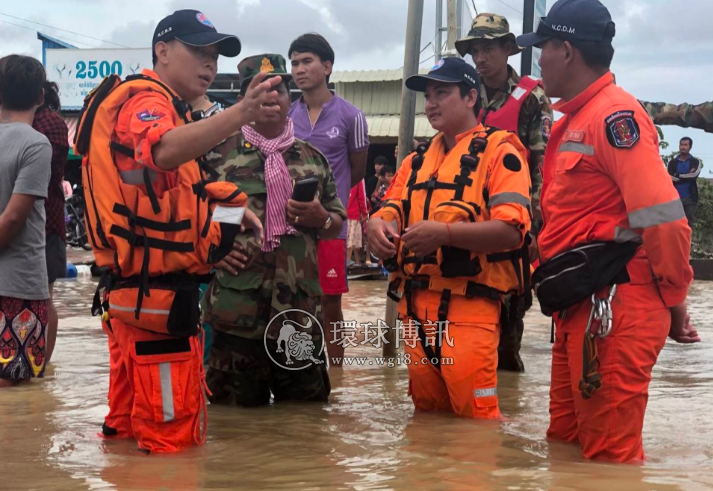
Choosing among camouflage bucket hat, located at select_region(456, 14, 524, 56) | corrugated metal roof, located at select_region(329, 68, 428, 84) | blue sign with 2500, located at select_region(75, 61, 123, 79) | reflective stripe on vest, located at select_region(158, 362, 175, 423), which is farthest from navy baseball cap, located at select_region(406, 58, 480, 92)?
blue sign with 2500, located at select_region(75, 61, 123, 79)

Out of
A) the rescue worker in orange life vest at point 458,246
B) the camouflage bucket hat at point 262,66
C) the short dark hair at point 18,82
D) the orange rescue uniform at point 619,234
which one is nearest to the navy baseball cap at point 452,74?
the rescue worker in orange life vest at point 458,246

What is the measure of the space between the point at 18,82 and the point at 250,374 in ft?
8.42

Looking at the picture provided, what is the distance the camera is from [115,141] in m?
4.14

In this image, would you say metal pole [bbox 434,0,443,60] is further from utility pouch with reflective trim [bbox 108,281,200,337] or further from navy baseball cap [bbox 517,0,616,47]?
utility pouch with reflective trim [bbox 108,281,200,337]

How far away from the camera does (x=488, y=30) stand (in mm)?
6910

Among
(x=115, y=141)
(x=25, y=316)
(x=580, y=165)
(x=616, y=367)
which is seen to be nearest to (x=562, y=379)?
(x=616, y=367)

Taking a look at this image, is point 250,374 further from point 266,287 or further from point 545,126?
point 545,126

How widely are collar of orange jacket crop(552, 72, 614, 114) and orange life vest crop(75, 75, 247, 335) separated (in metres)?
1.56

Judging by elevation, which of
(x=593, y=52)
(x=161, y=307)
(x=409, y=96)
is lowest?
(x=161, y=307)

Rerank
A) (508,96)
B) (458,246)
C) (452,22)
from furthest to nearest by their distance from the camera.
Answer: (452,22), (508,96), (458,246)

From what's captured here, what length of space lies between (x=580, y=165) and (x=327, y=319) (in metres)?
3.53

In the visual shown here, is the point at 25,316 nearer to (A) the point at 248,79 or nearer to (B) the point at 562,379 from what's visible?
(A) the point at 248,79

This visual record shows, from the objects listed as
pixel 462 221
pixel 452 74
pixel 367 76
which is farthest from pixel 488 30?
pixel 367 76

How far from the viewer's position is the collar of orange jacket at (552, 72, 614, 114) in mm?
4285
